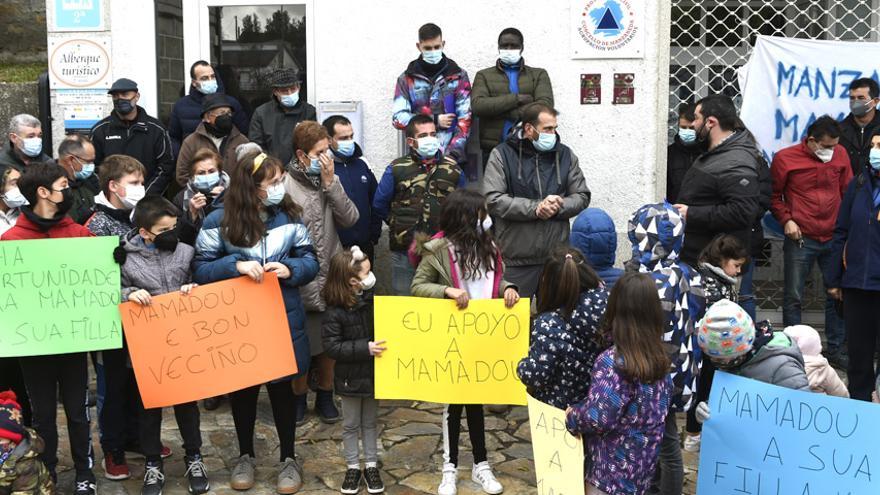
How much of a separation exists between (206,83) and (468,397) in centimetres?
360

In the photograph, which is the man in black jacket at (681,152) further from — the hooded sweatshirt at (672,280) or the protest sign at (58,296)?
the protest sign at (58,296)

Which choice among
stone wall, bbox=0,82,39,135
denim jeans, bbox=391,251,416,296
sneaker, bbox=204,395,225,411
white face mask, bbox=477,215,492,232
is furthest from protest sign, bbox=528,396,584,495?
stone wall, bbox=0,82,39,135

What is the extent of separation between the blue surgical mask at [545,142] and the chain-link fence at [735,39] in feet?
7.78

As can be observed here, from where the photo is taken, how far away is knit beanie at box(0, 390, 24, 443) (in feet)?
15.4

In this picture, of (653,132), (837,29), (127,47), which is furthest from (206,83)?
(837,29)

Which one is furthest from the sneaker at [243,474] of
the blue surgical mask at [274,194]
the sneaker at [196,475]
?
the blue surgical mask at [274,194]

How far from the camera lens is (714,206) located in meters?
5.98

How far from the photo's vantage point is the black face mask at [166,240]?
5.23 metres

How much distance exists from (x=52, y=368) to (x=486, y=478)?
7.54 feet

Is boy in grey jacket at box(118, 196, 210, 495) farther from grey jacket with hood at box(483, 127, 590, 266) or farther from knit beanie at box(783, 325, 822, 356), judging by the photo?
knit beanie at box(783, 325, 822, 356)

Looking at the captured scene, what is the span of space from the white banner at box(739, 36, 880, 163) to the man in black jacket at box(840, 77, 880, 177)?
20cm

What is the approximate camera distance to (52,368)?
521cm

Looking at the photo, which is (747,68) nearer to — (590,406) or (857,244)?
(857,244)

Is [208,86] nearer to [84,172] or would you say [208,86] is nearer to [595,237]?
[84,172]
